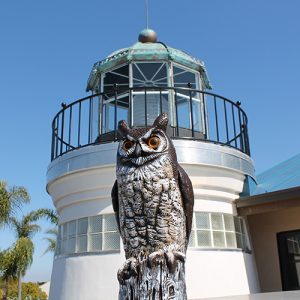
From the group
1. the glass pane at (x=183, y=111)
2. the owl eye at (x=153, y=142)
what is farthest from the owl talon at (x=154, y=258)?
the glass pane at (x=183, y=111)

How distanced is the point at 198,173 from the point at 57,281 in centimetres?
373

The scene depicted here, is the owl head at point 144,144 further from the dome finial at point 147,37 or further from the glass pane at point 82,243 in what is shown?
the dome finial at point 147,37

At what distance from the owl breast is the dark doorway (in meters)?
6.81

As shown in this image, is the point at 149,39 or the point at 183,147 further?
the point at 149,39

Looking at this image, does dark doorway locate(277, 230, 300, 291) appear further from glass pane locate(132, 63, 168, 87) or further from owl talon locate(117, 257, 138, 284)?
owl talon locate(117, 257, 138, 284)

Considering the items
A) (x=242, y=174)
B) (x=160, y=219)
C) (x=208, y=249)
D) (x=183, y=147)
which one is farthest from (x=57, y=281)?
(x=160, y=219)

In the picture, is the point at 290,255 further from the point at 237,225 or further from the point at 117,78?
the point at 117,78

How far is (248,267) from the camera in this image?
9.05 metres

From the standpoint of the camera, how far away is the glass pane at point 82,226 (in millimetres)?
8680

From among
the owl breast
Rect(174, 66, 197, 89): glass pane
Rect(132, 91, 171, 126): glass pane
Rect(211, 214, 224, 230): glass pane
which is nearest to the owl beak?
the owl breast

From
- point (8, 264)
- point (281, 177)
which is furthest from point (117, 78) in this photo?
point (8, 264)

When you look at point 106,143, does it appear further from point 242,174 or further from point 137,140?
point 137,140

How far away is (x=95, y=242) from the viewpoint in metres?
8.48

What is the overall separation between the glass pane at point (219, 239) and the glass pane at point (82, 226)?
2679 mm
